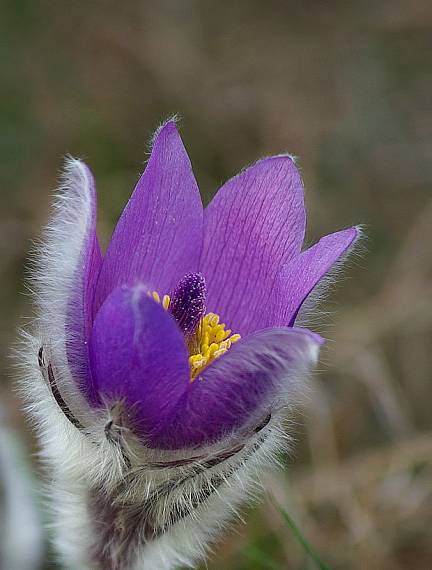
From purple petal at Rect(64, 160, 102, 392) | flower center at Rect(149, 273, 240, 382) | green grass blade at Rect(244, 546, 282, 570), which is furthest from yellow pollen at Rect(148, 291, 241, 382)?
green grass blade at Rect(244, 546, 282, 570)

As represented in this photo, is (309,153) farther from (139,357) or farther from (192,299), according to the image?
(139,357)

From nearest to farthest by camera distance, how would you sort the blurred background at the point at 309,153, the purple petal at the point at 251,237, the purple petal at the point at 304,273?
the purple petal at the point at 304,273, the purple petal at the point at 251,237, the blurred background at the point at 309,153

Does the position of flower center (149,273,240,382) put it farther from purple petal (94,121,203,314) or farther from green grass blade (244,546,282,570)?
green grass blade (244,546,282,570)

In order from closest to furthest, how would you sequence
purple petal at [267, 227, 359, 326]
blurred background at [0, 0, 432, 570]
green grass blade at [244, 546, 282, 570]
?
purple petal at [267, 227, 359, 326], green grass blade at [244, 546, 282, 570], blurred background at [0, 0, 432, 570]

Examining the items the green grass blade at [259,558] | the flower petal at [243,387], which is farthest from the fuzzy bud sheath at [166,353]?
the green grass blade at [259,558]

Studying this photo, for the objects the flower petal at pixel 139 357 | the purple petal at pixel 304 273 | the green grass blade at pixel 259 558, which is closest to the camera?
the flower petal at pixel 139 357

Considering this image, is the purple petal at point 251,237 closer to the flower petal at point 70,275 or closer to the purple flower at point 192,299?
the purple flower at point 192,299

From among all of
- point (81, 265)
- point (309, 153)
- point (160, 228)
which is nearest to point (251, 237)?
point (160, 228)
